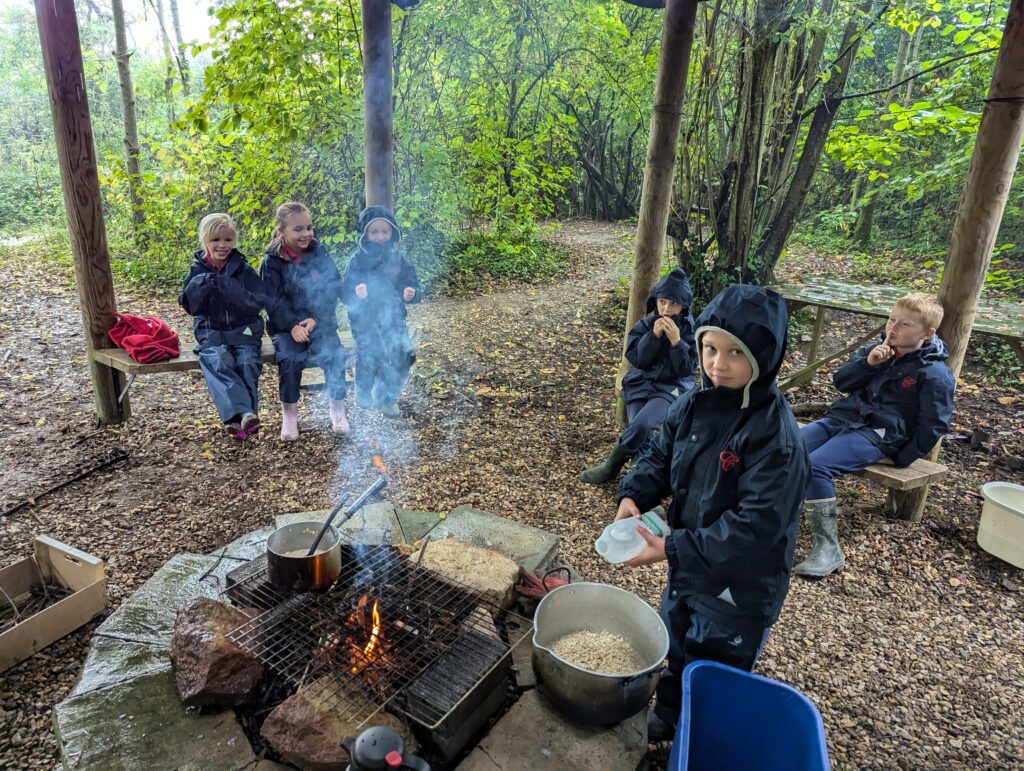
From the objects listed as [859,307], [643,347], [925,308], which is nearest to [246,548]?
[643,347]

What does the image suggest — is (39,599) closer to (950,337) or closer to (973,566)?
(973,566)

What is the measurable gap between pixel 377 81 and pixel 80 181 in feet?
7.70

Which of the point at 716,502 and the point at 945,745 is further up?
the point at 716,502

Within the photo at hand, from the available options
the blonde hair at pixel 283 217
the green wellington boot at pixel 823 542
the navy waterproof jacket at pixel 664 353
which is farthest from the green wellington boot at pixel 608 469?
the blonde hair at pixel 283 217

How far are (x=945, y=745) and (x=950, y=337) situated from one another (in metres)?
2.58

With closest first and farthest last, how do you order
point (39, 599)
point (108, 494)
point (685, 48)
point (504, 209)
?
1. point (39, 599)
2. point (108, 494)
3. point (685, 48)
4. point (504, 209)

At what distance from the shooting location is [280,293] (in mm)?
4715

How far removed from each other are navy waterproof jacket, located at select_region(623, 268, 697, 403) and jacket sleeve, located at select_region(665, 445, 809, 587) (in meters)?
2.25

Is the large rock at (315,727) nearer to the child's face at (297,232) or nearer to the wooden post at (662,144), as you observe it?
the wooden post at (662,144)

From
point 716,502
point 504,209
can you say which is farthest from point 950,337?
point 504,209

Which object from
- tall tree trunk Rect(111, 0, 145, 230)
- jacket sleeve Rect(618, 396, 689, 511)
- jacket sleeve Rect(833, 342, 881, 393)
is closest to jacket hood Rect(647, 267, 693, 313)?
jacket sleeve Rect(833, 342, 881, 393)

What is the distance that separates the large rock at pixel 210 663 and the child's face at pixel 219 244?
289 centimetres

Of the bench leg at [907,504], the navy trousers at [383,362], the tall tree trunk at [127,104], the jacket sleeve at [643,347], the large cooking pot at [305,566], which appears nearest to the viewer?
the large cooking pot at [305,566]

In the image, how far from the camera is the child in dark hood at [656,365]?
423 cm
